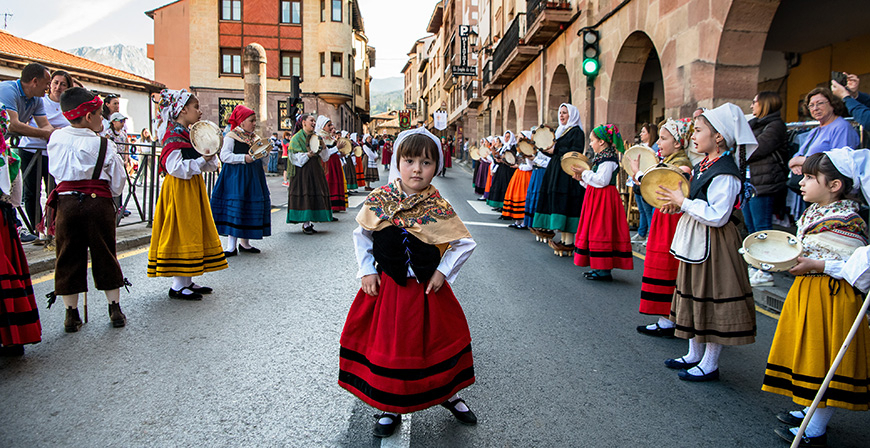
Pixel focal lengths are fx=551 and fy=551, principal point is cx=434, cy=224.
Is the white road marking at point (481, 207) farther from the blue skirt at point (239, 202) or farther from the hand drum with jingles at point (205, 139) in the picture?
the hand drum with jingles at point (205, 139)

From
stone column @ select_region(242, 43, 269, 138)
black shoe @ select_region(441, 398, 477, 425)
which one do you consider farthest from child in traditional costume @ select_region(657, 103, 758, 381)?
stone column @ select_region(242, 43, 269, 138)

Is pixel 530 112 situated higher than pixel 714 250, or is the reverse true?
pixel 530 112

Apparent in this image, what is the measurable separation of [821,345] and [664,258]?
1.75 metres

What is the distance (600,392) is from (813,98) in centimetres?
417

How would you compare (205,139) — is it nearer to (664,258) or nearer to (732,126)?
(664,258)

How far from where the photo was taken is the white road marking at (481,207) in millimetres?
13209

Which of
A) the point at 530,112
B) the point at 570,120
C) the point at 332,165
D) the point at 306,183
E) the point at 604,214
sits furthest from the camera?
the point at 530,112

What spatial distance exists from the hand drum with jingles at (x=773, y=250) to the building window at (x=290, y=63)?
35861 mm

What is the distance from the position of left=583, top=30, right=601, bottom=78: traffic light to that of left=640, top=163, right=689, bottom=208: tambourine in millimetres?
10194

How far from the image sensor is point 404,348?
262 cm

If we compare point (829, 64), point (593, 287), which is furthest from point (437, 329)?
point (829, 64)

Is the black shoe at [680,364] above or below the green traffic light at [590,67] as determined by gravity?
below


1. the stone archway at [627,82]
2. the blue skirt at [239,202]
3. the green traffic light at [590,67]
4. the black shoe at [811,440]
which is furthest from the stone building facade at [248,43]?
the black shoe at [811,440]

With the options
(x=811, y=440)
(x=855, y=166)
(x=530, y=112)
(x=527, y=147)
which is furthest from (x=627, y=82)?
(x=811, y=440)
